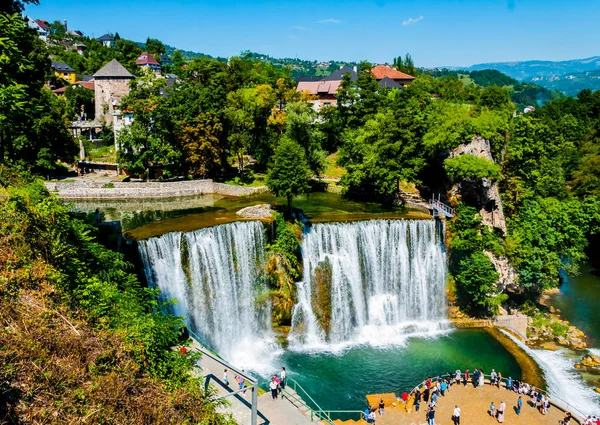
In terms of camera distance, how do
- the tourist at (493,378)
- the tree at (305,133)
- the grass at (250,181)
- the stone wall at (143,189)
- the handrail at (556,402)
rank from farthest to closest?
the grass at (250,181) → the tree at (305,133) → the stone wall at (143,189) → the tourist at (493,378) → the handrail at (556,402)

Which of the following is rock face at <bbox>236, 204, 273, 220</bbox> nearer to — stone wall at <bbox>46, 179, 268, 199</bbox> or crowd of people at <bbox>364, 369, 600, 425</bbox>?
stone wall at <bbox>46, 179, 268, 199</bbox>

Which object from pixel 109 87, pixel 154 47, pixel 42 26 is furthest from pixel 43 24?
pixel 109 87

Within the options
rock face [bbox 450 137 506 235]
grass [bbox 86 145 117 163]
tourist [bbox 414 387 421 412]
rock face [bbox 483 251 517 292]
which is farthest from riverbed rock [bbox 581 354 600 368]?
grass [bbox 86 145 117 163]

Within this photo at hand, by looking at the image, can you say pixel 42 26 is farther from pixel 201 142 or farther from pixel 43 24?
pixel 201 142

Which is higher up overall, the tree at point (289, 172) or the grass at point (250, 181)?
the tree at point (289, 172)

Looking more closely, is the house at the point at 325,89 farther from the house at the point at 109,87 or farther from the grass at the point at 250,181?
the grass at the point at 250,181

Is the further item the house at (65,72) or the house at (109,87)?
the house at (65,72)

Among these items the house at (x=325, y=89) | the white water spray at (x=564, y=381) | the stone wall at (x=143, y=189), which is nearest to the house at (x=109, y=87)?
the stone wall at (x=143, y=189)
